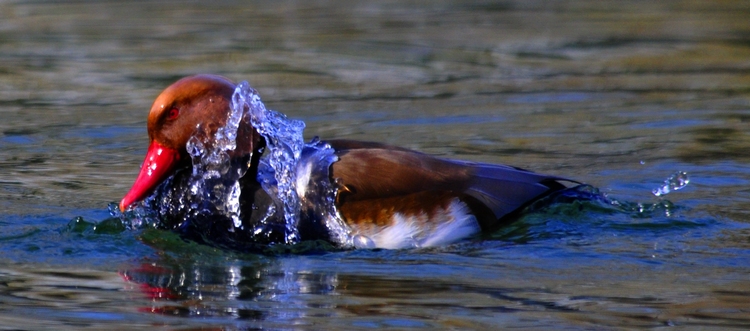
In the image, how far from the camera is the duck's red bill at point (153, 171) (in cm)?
585

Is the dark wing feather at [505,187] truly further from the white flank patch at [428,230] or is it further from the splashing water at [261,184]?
the splashing water at [261,184]

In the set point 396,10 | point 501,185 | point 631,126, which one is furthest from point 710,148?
point 396,10

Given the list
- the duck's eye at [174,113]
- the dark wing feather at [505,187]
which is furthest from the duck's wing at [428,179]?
the duck's eye at [174,113]

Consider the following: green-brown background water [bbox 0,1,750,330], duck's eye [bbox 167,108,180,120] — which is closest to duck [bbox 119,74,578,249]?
duck's eye [bbox 167,108,180,120]

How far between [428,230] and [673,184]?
2173mm

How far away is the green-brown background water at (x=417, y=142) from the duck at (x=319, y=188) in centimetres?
16

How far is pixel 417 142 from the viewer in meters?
8.98

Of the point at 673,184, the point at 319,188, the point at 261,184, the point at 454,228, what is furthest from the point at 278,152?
the point at 673,184

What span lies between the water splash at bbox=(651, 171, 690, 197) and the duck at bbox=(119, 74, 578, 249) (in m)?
1.61

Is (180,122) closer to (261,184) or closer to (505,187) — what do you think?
(261,184)

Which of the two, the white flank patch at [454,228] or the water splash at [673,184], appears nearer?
the white flank patch at [454,228]

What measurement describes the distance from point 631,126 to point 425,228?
3.81 meters

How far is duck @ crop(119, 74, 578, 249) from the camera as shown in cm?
577

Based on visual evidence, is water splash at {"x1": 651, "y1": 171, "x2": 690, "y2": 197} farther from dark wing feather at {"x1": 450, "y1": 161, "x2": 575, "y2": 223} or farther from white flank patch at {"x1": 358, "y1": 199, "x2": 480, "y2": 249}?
white flank patch at {"x1": 358, "y1": 199, "x2": 480, "y2": 249}
